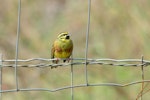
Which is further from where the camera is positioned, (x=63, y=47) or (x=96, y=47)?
(x=96, y=47)

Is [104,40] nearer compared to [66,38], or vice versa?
[66,38]

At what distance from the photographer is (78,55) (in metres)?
5.93

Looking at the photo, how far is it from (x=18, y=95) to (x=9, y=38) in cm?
54

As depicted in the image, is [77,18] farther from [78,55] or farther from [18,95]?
[18,95]

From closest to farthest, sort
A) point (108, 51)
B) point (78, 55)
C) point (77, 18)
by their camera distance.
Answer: point (108, 51)
point (78, 55)
point (77, 18)

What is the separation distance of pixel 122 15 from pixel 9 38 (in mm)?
982

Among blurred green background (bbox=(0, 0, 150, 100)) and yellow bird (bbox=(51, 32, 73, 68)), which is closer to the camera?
yellow bird (bbox=(51, 32, 73, 68))

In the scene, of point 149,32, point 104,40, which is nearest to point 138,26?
point 149,32

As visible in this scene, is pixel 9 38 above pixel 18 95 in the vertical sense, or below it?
above

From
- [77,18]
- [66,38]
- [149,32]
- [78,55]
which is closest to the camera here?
[66,38]

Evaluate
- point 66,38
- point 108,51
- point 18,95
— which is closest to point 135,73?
point 108,51

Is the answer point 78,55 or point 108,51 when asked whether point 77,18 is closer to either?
point 78,55

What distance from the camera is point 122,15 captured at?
17.7 ft

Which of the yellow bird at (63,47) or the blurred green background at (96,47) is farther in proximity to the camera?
the blurred green background at (96,47)
